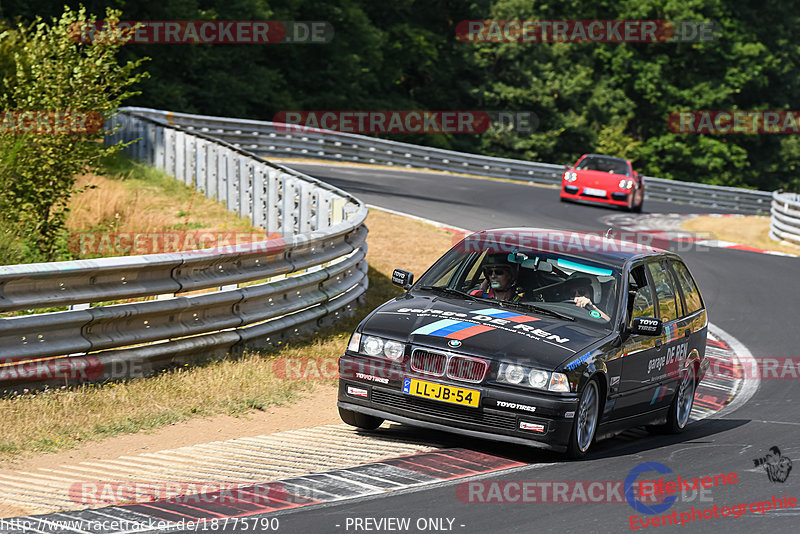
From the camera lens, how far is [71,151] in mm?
13688

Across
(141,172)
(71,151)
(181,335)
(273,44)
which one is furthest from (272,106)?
(181,335)

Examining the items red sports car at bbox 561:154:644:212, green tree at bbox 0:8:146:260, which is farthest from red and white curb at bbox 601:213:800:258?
green tree at bbox 0:8:146:260

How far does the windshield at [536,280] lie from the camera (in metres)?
8.29

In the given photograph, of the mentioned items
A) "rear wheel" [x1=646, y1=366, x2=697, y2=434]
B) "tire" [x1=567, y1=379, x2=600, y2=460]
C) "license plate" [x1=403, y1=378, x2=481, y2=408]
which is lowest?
"rear wheel" [x1=646, y1=366, x2=697, y2=434]

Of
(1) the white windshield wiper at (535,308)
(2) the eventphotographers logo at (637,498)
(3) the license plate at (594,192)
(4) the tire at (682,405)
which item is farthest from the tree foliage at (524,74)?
(2) the eventphotographers logo at (637,498)

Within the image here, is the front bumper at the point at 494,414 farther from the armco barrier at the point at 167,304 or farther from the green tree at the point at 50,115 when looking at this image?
the green tree at the point at 50,115

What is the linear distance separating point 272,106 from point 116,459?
1497 inches

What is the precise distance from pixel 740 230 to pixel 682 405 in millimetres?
22089

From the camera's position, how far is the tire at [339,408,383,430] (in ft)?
26.3

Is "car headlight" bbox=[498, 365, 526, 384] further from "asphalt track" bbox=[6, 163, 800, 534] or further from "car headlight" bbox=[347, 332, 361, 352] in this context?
"car headlight" bbox=[347, 332, 361, 352]

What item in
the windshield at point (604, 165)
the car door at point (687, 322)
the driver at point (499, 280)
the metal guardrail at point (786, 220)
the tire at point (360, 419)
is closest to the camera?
the tire at point (360, 419)

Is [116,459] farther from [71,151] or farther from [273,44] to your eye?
[273,44]

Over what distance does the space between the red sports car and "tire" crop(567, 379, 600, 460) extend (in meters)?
21.7

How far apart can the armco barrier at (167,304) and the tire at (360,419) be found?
167 centimetres
